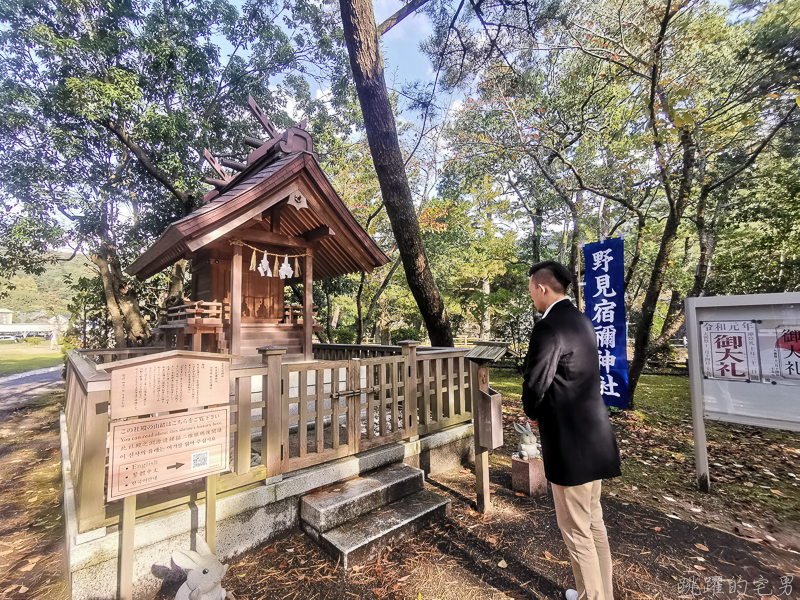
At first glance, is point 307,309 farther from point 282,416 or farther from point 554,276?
point 554,276

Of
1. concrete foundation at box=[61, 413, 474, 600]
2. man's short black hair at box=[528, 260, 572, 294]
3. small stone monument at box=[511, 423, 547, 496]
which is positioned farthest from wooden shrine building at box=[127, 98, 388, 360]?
man's short black hair at box=[528, 260, 572, 294]

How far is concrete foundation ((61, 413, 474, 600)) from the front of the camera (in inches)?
101

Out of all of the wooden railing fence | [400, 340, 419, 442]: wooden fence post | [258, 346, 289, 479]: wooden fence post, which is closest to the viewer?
the wooden railing fence

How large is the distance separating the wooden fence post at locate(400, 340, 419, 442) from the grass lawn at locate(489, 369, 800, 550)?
7.39ft

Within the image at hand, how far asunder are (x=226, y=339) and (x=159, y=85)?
32.4 ft

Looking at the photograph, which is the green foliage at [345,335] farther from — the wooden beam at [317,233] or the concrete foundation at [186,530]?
the concrete foundation at [186,530]

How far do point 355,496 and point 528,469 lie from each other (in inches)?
87.8

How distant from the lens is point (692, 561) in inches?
123

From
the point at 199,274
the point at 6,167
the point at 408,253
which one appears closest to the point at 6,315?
the point at 6,167

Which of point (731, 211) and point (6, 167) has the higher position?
point (6, 167)

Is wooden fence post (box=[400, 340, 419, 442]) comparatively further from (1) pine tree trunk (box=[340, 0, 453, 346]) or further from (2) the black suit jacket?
(2) the black suit jacket

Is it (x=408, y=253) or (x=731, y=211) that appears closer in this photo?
(x=408, y=253)

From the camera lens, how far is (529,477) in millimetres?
4363

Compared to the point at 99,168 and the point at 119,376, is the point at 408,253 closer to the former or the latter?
the point at 119,376
